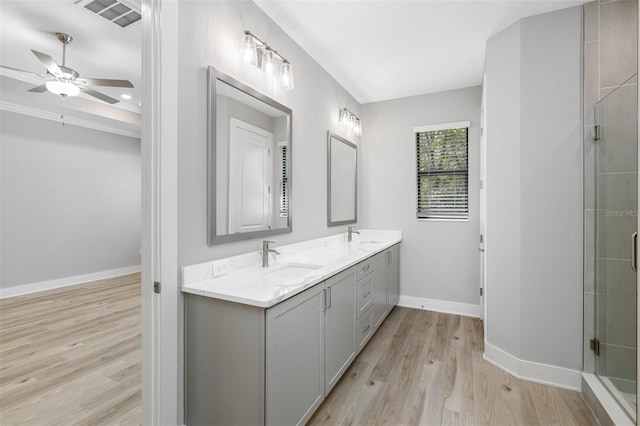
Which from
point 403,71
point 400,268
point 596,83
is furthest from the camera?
point 400,268

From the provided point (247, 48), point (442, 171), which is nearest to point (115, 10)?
point (247, 48)

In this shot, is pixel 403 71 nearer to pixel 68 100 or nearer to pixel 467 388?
pixel 467 388

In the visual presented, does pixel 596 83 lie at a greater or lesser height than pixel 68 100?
lesser

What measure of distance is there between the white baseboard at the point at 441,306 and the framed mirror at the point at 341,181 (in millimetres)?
1212

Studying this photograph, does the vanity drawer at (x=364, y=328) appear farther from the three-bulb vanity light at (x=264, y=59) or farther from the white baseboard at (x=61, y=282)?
the white baseboard at (x=61, y=282)

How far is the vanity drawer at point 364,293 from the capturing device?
2443mm

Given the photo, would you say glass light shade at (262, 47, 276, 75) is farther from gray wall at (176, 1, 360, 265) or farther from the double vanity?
the double vanity

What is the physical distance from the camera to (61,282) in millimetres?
4590

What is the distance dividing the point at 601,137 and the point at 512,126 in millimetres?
540

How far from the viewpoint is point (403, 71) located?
314 cm

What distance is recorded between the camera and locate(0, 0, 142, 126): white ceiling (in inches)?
98.3

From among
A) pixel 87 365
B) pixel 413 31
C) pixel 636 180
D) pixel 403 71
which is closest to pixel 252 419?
pixel 87 365

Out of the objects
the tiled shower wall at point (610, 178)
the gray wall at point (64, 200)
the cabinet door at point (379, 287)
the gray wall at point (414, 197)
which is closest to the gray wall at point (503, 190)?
the tiled shower wall at point (610, 178)

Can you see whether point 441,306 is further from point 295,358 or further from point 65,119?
point 65,119
